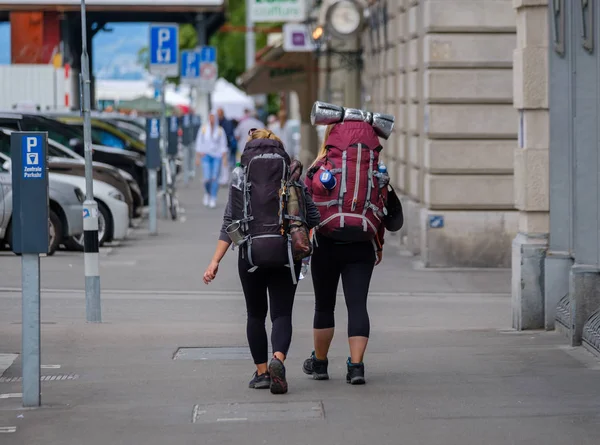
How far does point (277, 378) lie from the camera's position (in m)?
8.30

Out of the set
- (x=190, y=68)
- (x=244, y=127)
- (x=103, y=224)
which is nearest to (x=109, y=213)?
(x=103, y=224)

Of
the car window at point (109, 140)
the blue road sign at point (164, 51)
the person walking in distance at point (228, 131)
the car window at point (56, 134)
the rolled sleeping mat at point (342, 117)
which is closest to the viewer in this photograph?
the rolled sleeping mat at point (342, 117)

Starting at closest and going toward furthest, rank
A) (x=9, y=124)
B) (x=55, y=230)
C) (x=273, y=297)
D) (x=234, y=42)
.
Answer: (x=273, y=297)
(x=55, y=230)
(x=9, y=124)
(x=234, y=42)

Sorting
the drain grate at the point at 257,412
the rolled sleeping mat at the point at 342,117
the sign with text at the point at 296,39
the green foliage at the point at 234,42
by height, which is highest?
the green foliage at the point at 234,42

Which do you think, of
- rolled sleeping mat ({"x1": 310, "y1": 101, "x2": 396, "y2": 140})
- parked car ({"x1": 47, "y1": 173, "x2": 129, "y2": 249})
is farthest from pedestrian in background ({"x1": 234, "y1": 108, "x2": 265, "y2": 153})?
rolled sleeping mat ({"x1": 310, "y1": 101, "x2": 396, "y2": 140})

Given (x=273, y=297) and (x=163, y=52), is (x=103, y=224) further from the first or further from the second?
(x=273, y=297)

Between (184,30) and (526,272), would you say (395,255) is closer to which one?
(526,272)

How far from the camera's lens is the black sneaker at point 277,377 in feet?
27.2

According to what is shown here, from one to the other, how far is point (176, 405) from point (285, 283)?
3.12 ft

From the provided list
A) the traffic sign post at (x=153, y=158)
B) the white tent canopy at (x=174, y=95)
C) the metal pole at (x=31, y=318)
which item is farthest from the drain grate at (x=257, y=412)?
the white tent canopy at (x=174, y=95)

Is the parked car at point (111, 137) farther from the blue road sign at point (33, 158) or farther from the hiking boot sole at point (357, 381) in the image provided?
the blue road sign at point (33, 158)

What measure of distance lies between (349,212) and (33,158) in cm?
187

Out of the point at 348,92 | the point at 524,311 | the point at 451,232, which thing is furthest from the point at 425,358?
the point at 348,92

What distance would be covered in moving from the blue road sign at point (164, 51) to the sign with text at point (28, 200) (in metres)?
14.2
